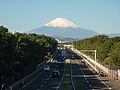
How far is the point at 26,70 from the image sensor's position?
84750 mm

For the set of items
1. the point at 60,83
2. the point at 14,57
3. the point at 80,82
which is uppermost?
the point at 14,57

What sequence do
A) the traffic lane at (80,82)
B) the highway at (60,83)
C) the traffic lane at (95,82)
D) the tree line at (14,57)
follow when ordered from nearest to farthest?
the tree line at (14,57)
the highway at (60,83)
the traffic lane at (80,82)
the traffic lane at (95,82)

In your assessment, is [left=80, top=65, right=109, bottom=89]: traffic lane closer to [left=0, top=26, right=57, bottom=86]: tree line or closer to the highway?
the highway

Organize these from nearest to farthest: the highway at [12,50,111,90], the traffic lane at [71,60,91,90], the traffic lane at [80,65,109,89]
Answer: the highway at [12,50,111,90] < the traffic lane at [71,60,91,90] < the traffic lane at [80,65,109,89]

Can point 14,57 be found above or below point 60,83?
above

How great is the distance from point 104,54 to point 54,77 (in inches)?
2518

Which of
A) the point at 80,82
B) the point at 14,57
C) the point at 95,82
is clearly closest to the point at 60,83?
the point at 80,82

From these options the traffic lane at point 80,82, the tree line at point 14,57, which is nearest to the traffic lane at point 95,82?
the traffic lane at point 80,82

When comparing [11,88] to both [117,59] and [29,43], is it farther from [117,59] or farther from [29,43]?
[117,59]

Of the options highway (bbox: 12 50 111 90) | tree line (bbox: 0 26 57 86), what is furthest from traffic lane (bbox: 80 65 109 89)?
tree line (bbox: 0 26 57 86)

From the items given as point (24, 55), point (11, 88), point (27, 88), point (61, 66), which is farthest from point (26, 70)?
point (61, 66)

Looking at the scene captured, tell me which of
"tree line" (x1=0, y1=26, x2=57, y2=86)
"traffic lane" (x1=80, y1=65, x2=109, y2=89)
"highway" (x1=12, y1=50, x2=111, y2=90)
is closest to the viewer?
"tree line" (x1=0, y1=26, x2=57, y2=86)

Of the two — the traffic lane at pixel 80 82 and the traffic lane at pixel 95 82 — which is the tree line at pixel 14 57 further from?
the traffic lane at pixel 95 82

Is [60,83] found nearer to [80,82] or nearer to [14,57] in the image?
[80,82]
